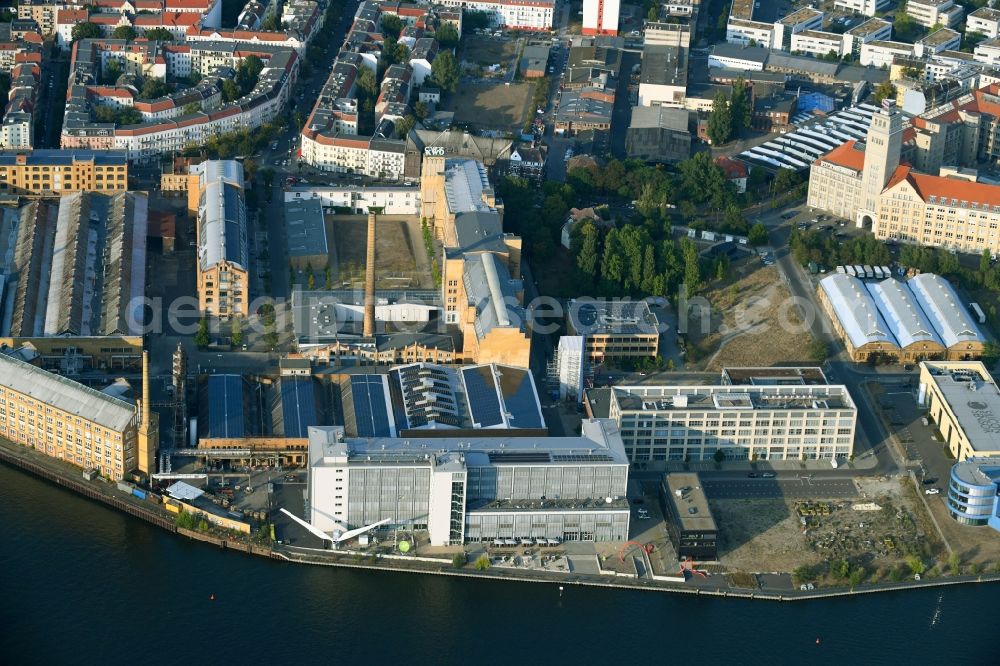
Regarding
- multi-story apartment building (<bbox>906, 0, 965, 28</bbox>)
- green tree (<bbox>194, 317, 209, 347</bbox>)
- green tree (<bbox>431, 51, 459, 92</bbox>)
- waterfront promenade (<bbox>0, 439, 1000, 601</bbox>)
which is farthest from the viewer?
multi-story apartment building (<bbox>906, 0, 965, 28</bbox>)

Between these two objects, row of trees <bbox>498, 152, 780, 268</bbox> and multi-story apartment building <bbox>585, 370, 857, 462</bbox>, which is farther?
row of trees <bbox>498, 152, 780, 268</bbox>

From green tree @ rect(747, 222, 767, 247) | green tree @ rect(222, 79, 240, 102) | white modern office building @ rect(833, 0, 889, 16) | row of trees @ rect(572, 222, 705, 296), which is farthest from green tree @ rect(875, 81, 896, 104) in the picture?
green tree @ rect(222, 79, 240, 102)

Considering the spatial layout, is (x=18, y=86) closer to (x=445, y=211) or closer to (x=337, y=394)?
(x=445, y=211)

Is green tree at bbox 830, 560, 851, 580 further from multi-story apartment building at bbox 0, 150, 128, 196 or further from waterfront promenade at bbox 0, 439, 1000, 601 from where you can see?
multi-story apartment building at bbox 0, 150, 128, 196

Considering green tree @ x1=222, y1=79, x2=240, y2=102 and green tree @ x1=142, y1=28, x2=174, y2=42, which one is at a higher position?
green tree @ x1=142, y1=28, x2=174, y2=42

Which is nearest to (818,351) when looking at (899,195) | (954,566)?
(899,195)

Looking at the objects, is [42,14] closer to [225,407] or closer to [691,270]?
[691,270]

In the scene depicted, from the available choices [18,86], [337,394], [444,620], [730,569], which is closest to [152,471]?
[337,394]

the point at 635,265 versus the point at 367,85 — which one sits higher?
the point at 367,85
